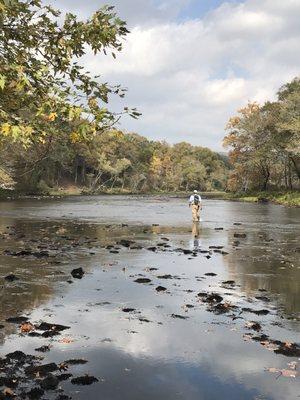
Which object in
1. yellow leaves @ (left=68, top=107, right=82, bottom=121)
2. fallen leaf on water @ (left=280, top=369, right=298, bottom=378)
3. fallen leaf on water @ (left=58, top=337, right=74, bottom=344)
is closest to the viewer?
yellow leaves @ (left=68, top=107, right=82, bottom=121)

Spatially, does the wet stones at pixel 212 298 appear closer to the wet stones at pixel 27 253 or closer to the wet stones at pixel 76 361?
the wet stones at pixel 76 361

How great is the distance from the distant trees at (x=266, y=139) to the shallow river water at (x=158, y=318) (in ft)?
173

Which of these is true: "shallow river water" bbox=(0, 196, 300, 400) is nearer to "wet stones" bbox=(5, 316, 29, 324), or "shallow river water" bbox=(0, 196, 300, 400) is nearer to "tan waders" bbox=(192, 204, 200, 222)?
"wet stones" bbox=(5, 316, 29, 324)

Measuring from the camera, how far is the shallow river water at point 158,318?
329 inches

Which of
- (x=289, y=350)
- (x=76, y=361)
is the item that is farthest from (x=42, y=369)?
(x=289, y=350)

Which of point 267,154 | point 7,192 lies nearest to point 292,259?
point 267,154

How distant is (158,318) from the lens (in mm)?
12047

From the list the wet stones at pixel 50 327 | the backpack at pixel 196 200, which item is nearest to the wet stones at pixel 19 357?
the wet stones at pixel 50 327

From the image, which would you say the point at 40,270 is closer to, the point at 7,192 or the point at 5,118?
the point at 5,118

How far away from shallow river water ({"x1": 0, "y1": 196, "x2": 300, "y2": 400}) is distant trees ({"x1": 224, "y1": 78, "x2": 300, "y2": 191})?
173ft

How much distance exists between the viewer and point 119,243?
85.3ft

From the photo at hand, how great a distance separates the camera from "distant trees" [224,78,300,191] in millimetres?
73250

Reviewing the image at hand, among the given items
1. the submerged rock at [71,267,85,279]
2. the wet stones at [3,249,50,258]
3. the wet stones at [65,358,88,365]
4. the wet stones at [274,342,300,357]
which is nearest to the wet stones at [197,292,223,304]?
the wet stones at [274,342,300,357]

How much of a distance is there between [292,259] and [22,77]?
671 inches
